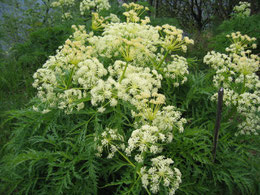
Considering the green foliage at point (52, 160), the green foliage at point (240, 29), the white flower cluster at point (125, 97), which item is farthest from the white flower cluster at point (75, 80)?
the green foliage at point (240, 29)

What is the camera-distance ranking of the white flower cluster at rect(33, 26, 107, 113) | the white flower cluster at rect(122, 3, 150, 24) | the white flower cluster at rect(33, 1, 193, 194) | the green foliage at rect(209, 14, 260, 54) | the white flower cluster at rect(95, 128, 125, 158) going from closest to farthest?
the white flower cluster at rect(33, 1, 193, 194) → the white flower cluster at rect(95, 128, 125, 158) → the white flower cluster at rect(33, 26, 107, 113) → the white flower cluster at rect(122, 3, 150, 24) → the green foliage at rect(209, 14, 260, 54)

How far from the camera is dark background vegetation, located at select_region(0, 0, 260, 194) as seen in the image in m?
2.38

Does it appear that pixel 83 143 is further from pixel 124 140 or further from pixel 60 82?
pixel 60 82

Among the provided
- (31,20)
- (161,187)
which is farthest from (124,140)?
(31,20)

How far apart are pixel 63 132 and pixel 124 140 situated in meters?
0.76

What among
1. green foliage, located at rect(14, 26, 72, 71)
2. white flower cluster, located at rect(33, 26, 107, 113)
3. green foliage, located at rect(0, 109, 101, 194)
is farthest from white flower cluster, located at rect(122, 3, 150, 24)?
green foliage, located at rect(14, 26, 72, 71)

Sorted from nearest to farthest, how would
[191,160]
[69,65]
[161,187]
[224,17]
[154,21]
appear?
[161,187]
[191,160]
[69,65]
[154,21]
[224,17]

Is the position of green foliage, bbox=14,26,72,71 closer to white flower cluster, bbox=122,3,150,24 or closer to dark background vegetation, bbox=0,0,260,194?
dark background vegetation, bbox=0,0,260,194

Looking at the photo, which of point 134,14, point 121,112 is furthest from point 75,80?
point 134,14

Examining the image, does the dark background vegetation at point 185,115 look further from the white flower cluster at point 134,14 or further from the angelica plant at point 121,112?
the white flower cluster at point 134,14

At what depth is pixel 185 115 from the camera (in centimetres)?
309

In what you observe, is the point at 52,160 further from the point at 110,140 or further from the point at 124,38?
the point at 124,38

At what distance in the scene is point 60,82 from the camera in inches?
104

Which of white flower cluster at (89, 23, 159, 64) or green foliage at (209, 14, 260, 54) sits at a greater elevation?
green foliage at (209, 14, 260, 54)
